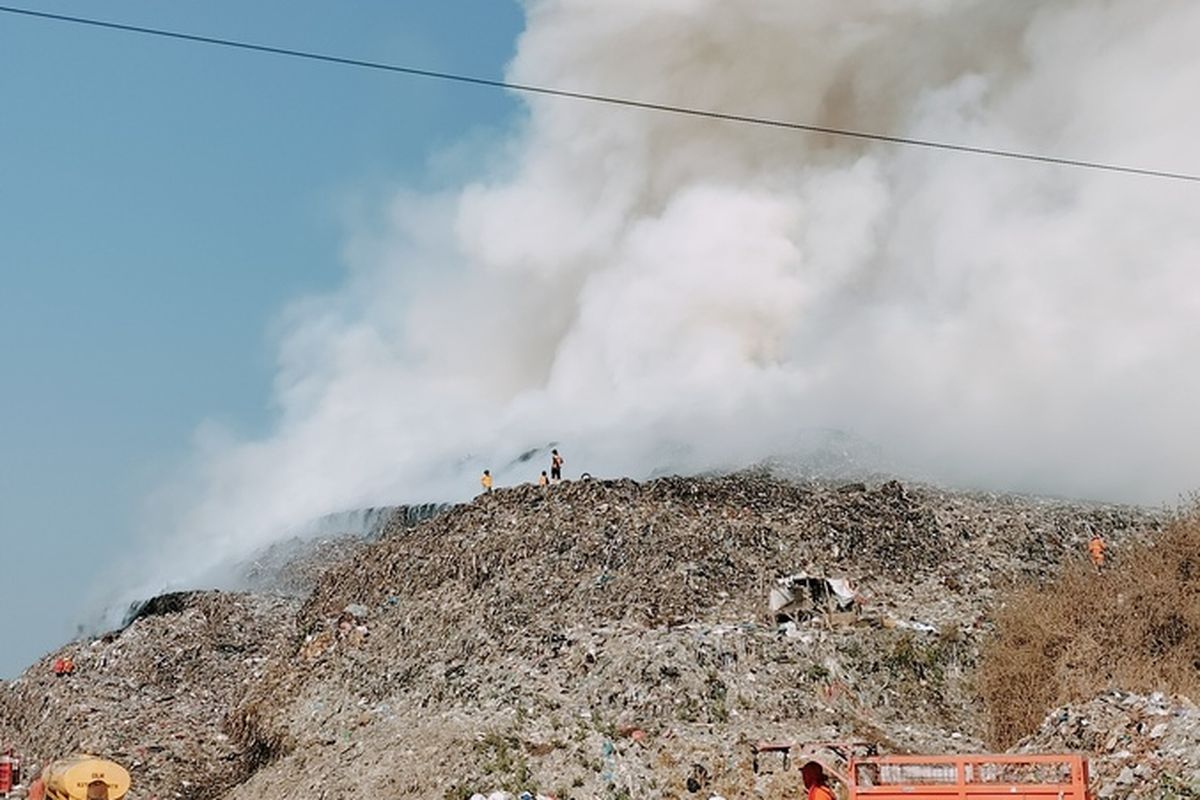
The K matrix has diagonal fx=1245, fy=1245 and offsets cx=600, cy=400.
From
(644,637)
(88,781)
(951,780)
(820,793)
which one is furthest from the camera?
(644,637)

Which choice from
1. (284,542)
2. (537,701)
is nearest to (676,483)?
(537,701)

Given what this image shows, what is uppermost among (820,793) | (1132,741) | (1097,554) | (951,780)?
(1097,554)

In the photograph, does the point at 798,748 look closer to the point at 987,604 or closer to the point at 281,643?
the point at 987,604

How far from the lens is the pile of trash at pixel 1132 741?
11.7 meters

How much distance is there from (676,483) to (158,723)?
1106 cm

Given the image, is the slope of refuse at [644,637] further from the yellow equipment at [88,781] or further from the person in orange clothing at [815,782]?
the person in orange clothing at [815,782]

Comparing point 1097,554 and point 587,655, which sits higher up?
point 1097,554

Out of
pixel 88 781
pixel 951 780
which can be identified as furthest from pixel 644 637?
pixel 88 781

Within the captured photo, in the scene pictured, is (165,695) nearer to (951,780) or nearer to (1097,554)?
(1097,554)

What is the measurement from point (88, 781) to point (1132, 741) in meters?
10.3

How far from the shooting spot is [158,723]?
22.2m

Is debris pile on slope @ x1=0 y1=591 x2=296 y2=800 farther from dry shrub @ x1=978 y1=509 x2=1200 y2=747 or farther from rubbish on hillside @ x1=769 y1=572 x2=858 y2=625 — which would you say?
dry shrub @ x1=978 y1=509 x2=1200 y2=747

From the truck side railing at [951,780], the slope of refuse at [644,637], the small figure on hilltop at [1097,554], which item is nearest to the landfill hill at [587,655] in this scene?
the slope of refuse at [644,637]

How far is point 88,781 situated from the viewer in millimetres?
11211
